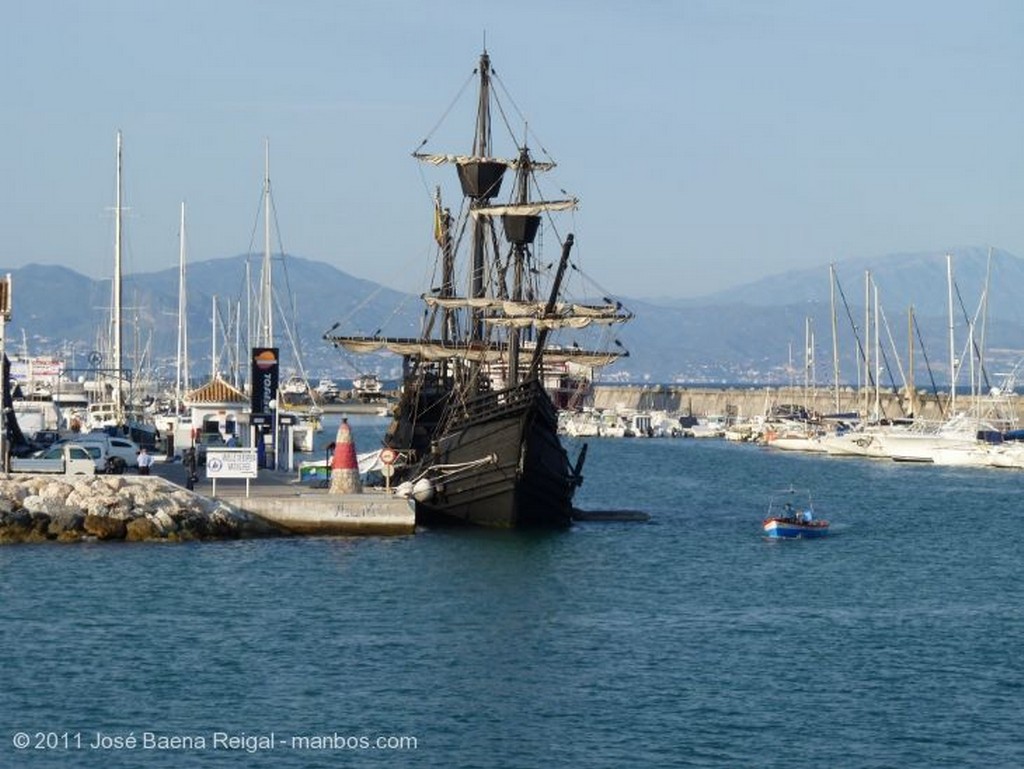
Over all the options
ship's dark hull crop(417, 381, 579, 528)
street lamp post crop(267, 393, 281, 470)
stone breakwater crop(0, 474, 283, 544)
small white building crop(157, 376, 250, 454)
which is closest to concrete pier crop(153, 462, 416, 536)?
stone breakwater crop(0, 474, 283, 544)

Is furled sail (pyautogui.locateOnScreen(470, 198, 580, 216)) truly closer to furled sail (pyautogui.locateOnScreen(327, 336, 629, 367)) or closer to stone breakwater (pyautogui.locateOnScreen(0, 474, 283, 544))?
furled sail (pyautogui.locateOnScreen(327, 336, 629, 367))

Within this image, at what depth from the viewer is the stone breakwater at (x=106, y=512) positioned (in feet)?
→ 154

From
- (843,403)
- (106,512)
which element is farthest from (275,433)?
(843,403)

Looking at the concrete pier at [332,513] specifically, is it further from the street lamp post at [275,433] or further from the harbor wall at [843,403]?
the harbor wall at [843,403]

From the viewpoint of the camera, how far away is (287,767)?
85.0ft

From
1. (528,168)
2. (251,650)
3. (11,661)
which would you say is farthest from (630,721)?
(528,168)

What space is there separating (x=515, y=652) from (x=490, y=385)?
27.2m

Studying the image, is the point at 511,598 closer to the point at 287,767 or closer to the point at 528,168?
the point at 287,767

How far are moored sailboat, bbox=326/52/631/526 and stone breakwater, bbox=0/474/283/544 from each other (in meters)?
6.79

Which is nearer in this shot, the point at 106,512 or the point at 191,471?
the point at 106,512

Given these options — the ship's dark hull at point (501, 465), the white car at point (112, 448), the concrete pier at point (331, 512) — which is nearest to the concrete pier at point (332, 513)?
the concrete pier at point (331, 512)

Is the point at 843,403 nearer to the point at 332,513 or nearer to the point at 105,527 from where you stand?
the point at 332,513

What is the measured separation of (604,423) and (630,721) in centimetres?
12845

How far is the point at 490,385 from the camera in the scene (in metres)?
61.1
